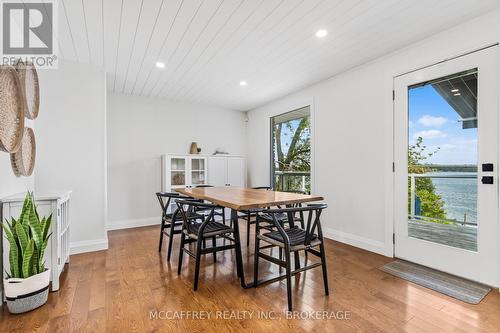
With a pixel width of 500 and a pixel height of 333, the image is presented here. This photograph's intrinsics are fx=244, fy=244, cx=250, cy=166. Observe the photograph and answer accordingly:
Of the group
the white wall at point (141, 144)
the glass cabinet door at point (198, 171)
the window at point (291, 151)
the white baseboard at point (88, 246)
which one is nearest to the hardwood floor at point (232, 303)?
the white baseboard at point (88, 246)

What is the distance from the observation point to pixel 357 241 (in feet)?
10.7

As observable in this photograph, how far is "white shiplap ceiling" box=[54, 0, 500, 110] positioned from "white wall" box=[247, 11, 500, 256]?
0.16m

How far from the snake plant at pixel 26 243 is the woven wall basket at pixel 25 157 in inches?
16.5

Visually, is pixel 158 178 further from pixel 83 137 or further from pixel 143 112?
pixel 83 137

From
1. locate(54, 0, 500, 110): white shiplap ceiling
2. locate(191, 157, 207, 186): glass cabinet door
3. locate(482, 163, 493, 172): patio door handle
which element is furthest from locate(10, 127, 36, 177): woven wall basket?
locate(482, 163, 493, 172): patio door handle

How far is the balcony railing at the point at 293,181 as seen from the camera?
14.1 ft

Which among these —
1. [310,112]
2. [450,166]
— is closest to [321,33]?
[310,112]

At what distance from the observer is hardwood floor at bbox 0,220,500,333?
5.40 ft

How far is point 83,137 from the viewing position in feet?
10.3

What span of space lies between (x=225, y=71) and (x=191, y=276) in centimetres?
264

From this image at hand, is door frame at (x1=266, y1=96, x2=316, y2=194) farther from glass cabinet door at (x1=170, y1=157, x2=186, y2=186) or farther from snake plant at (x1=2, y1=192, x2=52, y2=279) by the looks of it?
snake plant at (x1=2, y1=192, x2=52, y2=279)

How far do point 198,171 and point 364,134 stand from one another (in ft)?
10.00

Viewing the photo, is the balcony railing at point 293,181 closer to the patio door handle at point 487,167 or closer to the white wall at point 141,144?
the white wall at point 141,144

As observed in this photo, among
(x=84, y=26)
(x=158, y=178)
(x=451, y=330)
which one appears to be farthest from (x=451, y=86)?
(x=158, y=178)
